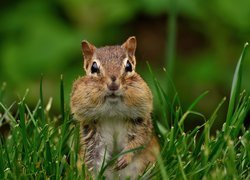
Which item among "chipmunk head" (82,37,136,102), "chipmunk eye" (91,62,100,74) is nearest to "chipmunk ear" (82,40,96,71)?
"chipmunk head" (82,37,136,102)

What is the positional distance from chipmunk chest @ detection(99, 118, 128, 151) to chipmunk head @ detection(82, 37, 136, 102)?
14 cm

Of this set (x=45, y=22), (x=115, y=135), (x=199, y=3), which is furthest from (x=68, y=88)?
(x=115, y=135)

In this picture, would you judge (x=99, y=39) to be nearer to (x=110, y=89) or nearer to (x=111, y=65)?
(x=111, y=65)

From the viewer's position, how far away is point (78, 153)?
3.40 metres

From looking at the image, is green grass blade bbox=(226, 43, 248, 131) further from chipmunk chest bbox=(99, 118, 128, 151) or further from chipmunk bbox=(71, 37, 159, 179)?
chipmunk chest bbox=(99, 118, 128, 151)

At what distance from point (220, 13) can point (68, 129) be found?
2249 mm

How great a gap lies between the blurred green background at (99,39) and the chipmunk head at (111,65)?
75.1 inches

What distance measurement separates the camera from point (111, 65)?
330 cm

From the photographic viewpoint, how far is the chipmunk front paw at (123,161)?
3303 millimetres

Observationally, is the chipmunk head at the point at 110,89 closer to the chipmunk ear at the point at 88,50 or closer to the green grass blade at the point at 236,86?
the chipmunk ear at the point at 88,50

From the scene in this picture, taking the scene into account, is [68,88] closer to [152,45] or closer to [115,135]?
[152,45]

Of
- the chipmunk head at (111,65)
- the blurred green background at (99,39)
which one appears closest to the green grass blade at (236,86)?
the chipmunk head at (111,65)

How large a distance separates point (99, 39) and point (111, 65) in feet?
7.71

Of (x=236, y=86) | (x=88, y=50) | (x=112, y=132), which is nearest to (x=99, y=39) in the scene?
(x=88, y=50)
